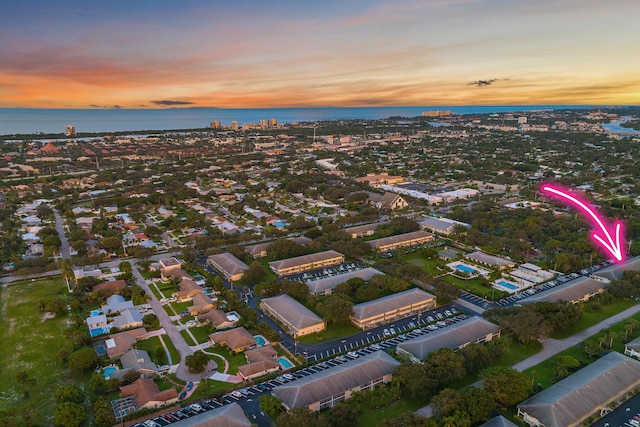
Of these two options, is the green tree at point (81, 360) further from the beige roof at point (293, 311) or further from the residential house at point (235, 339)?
the beige roof at point (293, 311)

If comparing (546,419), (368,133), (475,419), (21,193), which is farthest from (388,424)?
(368,133)

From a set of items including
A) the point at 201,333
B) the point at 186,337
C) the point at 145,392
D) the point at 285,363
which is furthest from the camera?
the point at 201,333

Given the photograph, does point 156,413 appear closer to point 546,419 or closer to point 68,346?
point 68,346

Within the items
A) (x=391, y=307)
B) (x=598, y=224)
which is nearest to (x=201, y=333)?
(x=391, y=307)

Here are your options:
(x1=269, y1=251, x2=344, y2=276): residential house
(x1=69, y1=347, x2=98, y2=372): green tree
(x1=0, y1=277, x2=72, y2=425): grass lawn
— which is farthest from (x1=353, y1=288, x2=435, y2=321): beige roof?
(x1=0, y1=277, x2=72, y2=425): grass lawn

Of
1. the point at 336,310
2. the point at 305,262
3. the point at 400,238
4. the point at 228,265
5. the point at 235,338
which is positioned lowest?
the point at 235,338

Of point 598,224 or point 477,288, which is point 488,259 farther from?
point 598,224
